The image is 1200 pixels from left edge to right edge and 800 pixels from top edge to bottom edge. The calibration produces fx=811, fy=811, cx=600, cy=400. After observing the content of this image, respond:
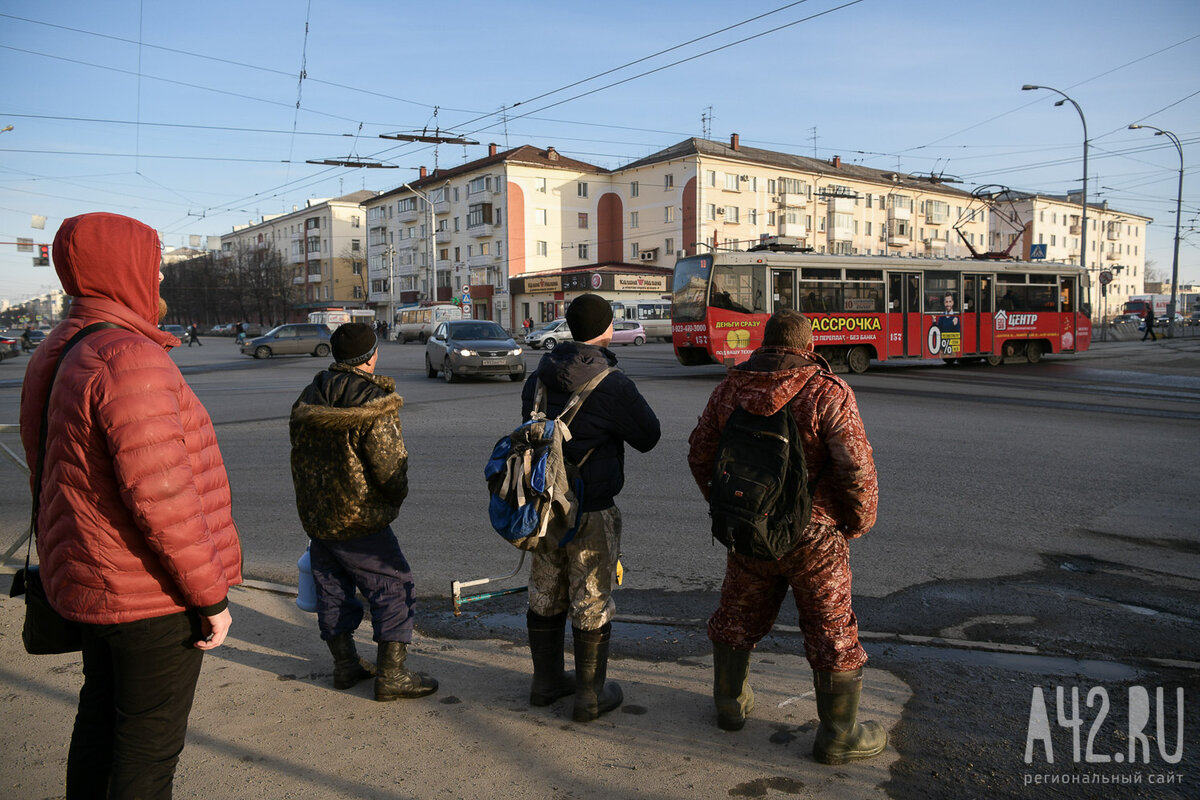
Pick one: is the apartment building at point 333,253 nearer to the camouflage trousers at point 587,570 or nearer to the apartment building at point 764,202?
the apartment building at point 764,202

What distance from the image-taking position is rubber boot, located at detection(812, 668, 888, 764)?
119 inches

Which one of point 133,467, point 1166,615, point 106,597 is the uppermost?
point 133,467

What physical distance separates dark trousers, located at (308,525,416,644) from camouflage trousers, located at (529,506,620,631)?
0.65m

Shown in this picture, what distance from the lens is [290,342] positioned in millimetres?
39500

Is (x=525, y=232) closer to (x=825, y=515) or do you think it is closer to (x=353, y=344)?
(x=353, y=344)

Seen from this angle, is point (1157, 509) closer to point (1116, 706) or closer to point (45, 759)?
point (1116, 706)

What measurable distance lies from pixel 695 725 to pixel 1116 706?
185 cm

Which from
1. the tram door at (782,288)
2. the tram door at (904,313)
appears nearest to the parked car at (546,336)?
the tram door at (904,313)

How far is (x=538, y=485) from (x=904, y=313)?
21.3 meters

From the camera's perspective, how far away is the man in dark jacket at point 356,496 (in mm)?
3537

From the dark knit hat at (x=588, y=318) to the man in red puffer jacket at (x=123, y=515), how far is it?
5.32ft

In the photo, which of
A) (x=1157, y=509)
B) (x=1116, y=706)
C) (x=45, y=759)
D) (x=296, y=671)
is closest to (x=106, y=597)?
(x=45, y=759)

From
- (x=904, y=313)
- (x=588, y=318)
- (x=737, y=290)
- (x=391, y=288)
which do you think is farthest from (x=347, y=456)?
(x=391, y=288)

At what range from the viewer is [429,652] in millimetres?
4102
